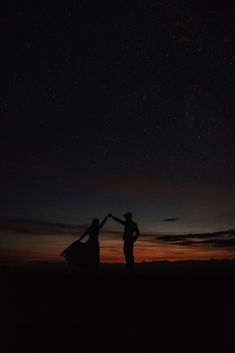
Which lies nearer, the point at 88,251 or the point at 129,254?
the point at 129,254

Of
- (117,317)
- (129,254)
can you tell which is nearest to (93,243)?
(129,254)

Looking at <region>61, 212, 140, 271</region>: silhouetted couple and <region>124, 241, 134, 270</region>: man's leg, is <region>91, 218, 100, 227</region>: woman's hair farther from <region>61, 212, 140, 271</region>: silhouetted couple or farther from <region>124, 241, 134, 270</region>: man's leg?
<region>124, 241, 134, 270</region>: man's leg

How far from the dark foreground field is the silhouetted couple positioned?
80 centimetres

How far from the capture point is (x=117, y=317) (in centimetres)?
797

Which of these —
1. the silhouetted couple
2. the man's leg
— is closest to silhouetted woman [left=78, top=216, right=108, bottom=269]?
the silhouetted couple

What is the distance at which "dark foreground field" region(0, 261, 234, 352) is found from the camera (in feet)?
20.4

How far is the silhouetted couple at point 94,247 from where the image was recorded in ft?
41.3

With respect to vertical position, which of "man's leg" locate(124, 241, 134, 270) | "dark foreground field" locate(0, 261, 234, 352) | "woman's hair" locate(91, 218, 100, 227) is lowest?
"dark foreground field" locate(0, 261, 234, 352)

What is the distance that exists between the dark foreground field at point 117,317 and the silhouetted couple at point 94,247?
0.80 metres

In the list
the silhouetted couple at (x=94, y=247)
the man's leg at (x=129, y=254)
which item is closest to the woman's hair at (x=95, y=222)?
the silhouetted couple at (x=94, y=247)

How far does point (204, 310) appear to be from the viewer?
887 centimetres

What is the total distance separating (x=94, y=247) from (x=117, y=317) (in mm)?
5500

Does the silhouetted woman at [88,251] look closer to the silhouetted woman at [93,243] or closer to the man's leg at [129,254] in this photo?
the silhouetted woman at [93,243]

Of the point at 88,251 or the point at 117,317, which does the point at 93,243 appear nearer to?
the point at 88,251
